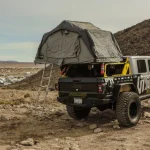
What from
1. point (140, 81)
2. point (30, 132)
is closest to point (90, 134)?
point (30, 132)

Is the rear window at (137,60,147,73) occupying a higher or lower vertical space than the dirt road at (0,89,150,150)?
higher

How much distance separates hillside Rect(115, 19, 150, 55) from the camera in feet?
98.3

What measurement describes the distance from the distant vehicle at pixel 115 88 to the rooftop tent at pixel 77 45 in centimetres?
41

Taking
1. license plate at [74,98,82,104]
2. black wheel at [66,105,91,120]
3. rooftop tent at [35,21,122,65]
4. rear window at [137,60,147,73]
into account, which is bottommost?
black wheel at [66,105,91,120]

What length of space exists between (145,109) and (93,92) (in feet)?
13.1

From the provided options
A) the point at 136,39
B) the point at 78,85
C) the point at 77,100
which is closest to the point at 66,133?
the point at 77,100

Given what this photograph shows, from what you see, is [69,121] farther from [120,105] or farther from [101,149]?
[101,149]

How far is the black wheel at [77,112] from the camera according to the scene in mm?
10320

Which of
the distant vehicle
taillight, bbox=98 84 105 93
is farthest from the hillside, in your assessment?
taillight, bbox=98 84 105 93

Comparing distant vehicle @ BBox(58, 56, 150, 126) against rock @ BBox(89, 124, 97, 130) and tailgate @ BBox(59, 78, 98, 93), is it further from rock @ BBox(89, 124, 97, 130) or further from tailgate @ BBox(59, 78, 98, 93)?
rock @ BBox(89, 124, 97, 130)

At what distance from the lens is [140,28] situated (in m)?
37.9

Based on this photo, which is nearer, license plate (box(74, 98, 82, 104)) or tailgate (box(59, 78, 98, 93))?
tailgate (box(59, 78, 98, 93))

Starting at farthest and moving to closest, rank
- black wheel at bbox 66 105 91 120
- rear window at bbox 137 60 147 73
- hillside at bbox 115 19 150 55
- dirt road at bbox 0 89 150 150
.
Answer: hillside at bbox 115 19 150 55, black wheel at bbox 66 105 91 120, rear window at bbox 137 60 147 73, dirt road at bbox 0 89 150 150

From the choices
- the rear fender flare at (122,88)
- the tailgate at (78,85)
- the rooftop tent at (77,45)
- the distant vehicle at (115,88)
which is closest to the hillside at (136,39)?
the distant vehicle at (115,88)
